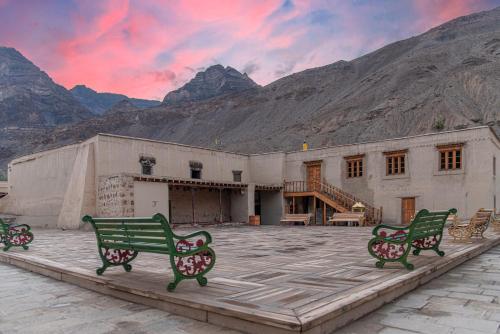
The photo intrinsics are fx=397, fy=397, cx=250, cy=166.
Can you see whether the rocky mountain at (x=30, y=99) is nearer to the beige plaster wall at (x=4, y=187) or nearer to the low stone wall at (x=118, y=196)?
the beige plaster wall at (x=4, y=187)

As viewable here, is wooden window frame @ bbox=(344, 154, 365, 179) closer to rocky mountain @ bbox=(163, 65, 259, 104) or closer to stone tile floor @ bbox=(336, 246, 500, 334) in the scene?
stone tile floor @ bbox=(336, 246, 500, 334)

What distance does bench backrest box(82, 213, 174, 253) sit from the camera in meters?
4.28

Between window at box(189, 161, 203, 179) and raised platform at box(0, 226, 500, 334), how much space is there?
17314 mm

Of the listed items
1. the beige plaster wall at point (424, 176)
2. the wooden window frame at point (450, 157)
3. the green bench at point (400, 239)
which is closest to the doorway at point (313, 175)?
the beige plaster wall at point (424, 176)

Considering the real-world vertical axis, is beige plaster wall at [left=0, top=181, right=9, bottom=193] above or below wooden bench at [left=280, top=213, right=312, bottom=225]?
above

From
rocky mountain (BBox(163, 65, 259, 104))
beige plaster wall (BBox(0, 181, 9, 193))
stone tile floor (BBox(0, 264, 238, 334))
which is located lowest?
stone tile floor (BBox(0, 264, 238, 334))

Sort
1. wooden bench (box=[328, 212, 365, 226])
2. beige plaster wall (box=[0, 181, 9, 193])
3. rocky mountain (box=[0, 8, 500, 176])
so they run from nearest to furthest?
1. wooden bench (box=[328, 212, 365, 226])
2. beige plaster wall (box=[0, 181, 9, 193])
3. rocky mountain (box=[0, 8, 500, 176])

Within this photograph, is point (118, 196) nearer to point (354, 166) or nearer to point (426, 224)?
point (354, 166)

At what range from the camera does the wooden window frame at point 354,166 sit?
23.5 meters

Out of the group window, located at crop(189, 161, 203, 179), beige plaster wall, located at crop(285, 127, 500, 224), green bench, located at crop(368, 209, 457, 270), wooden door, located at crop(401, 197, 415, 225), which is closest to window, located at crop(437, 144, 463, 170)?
beige plaster wall, located at crop(285, 127, 500, 224)

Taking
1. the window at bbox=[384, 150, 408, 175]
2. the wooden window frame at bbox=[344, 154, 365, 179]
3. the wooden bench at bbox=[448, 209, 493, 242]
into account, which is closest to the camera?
the wooden bench at bbox=[448, 209, 493, 242]

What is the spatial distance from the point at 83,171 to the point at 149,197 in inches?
151

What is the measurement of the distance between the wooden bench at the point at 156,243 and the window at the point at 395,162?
19.2 m

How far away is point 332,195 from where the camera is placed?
24.1 metres
